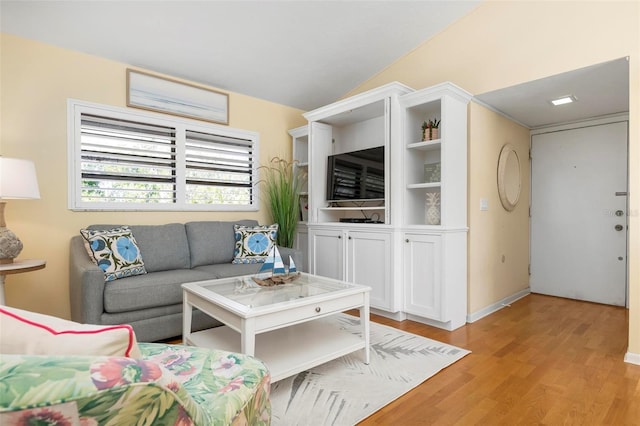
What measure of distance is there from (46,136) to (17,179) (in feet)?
2.29

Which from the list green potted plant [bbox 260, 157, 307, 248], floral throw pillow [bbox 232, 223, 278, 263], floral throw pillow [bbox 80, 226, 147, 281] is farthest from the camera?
green potted plant [bbox 260, 157, 307, 248]

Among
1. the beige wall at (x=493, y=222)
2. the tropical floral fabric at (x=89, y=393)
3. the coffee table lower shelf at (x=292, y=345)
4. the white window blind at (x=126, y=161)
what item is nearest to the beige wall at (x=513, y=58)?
the beige wall at (x=493, y=222)

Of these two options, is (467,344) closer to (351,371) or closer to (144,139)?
(351,371)

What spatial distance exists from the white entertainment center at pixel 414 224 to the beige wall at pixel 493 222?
15cm

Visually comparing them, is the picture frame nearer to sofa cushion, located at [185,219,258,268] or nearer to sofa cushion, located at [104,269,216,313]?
sofa cushion, located at [185,219,258,268]

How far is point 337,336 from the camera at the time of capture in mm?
2373

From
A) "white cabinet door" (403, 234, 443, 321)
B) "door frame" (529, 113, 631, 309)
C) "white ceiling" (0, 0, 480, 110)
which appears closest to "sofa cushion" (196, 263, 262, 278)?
"white cabinet door" (403, 234, 443, 321)

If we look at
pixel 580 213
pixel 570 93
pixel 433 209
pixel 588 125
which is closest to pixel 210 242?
pixel 433 209

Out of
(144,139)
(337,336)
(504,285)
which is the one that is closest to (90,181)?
(144,139)

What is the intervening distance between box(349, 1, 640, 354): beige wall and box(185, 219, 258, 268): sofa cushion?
2396 mm

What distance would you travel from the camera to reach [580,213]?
4027 mm

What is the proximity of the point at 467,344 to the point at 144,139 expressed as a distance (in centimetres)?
343

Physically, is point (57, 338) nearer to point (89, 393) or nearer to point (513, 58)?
point (89, 393)

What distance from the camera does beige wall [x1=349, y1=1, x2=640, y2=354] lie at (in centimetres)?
239
